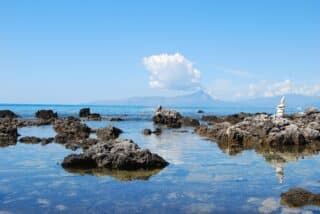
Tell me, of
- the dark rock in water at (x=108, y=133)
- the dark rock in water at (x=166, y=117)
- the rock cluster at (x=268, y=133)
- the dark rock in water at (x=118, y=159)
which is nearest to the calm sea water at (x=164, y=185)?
the dark rock in water at (x=118, y=159)

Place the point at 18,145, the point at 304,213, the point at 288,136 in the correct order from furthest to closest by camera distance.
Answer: the point at 288,136, the point at 18,145, the point at 304,213

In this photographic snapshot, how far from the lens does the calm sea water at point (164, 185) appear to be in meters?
15.5

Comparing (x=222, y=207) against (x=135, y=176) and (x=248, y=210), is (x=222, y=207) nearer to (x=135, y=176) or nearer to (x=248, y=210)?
(x=248, y=210)

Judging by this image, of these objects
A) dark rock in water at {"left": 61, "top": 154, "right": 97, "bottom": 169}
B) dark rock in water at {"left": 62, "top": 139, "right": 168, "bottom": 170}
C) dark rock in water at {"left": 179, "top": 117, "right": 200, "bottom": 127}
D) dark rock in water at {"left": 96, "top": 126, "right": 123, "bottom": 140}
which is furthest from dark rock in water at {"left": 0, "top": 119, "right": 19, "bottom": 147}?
dark rock in water at {"left": 179, "top": 117, "right": 200, "bottom": 127}

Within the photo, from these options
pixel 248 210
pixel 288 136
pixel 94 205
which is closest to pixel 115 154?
pixel 94 205

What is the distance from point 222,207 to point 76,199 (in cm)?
519

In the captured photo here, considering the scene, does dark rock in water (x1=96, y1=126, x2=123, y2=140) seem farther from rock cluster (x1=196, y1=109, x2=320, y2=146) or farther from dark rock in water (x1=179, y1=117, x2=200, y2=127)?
dark rock in water (x1=179, y1=117, x2=200, y2=127)

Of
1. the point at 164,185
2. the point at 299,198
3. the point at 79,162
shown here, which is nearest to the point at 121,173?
the point at 79,162

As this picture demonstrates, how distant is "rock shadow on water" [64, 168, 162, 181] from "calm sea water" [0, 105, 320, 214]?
0.15ft

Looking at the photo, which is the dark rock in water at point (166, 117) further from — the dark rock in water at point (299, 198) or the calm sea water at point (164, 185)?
the dark rock in water at point (299, 198)

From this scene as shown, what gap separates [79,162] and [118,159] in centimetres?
200

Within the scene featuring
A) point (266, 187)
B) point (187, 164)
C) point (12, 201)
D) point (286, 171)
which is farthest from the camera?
point (187, 164)

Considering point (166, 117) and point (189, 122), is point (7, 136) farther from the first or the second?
point (166, 117)

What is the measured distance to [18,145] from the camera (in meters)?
33.6
